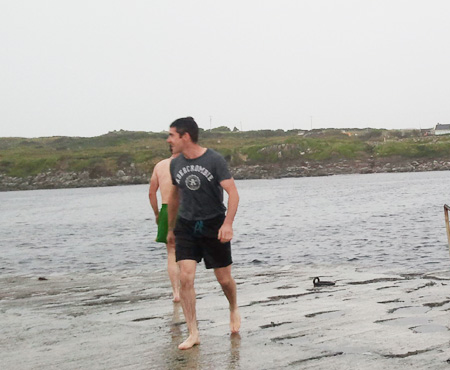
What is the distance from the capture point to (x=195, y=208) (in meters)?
7.82

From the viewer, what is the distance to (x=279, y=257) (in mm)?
20297

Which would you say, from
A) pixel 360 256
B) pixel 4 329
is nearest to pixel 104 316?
pixel 4 329

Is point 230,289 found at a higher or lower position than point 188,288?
lower

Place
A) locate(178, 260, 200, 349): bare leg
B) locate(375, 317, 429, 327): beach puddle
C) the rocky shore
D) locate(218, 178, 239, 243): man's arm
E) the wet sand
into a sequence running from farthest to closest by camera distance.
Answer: the rocky shore, locate(375, 317, 429, 327): beach puddle, locate(178, 260, 200, 349): bare leg, locate(218, 178, 239, 243): man's arm, the wet sand

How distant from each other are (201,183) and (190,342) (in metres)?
1.52

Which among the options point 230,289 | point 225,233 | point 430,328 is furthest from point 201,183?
point 430,328

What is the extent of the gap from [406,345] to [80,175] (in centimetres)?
14083

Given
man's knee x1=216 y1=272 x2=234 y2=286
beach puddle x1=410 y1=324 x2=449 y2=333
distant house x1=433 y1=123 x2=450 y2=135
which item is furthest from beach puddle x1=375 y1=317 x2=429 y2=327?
distant house x1=433 y1=123 x2=450 y2=135

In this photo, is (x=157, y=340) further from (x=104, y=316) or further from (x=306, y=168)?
(x=306, y=168)

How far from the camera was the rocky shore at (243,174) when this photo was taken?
141500mm

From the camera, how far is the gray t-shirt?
302 inches

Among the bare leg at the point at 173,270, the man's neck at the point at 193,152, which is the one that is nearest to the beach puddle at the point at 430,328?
the man's neck at the point at 193,152

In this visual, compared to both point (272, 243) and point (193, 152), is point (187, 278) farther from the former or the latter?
point (272, 243)

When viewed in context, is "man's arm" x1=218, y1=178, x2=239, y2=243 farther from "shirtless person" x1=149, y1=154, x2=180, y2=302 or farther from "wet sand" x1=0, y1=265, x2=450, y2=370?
"shirtless person" x1=149, y1=154, x2=180, y2=302
